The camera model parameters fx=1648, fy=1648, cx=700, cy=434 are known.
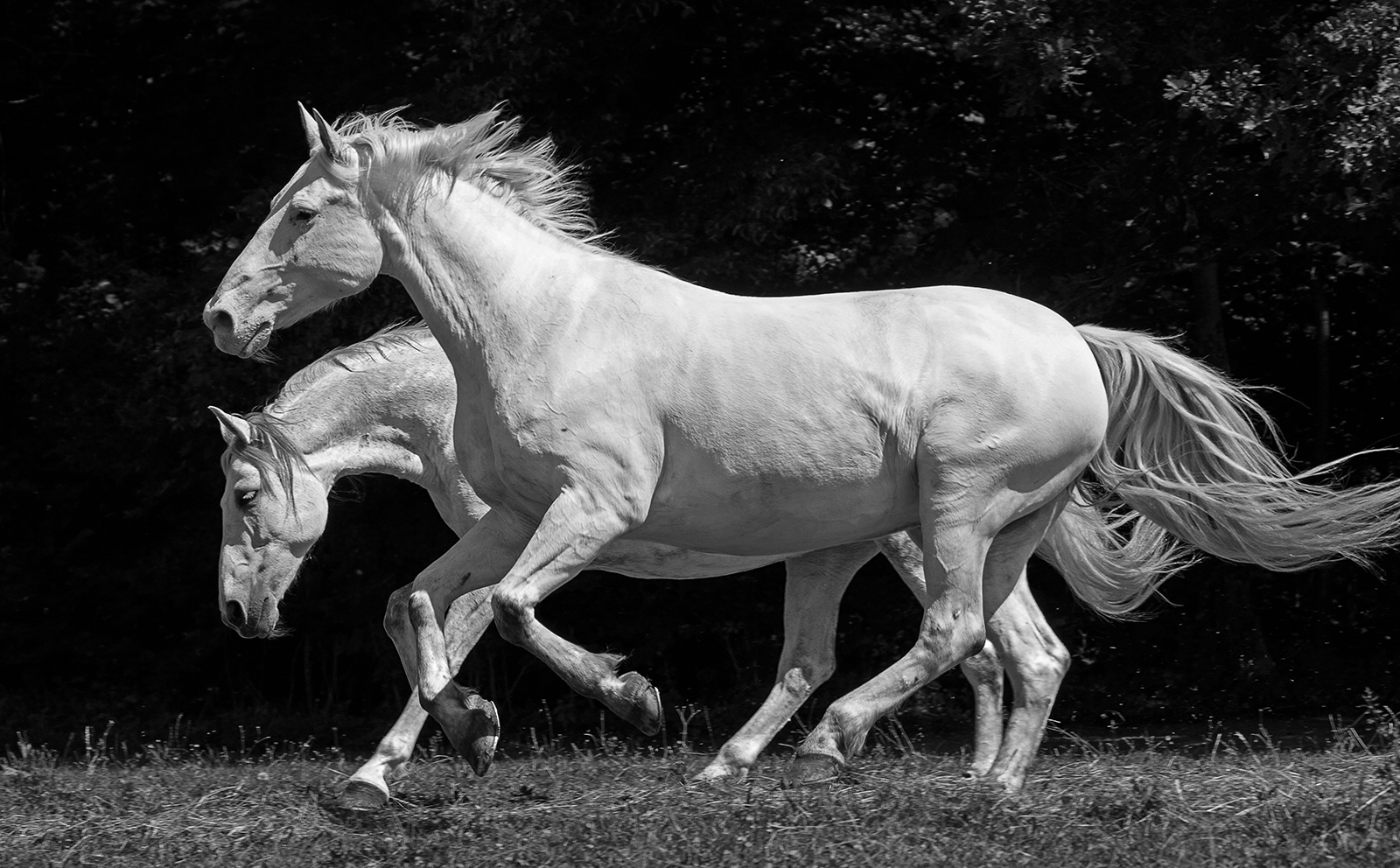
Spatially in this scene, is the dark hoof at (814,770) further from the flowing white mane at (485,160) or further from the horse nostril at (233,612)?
the horse nostril at (233,612)

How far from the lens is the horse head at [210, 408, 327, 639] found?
23.0 ft

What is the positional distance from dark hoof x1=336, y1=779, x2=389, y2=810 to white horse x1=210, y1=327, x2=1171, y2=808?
399mm

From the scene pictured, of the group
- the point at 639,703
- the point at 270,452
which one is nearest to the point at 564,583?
the point at 639,703

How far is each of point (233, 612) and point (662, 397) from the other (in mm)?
2776

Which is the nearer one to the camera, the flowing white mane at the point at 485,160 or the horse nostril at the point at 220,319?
the horse nostril at the point at 220,319

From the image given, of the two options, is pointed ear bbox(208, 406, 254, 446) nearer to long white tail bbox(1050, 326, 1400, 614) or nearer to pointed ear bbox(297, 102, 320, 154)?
pointed ear bbox(297, 102, 320, 154)

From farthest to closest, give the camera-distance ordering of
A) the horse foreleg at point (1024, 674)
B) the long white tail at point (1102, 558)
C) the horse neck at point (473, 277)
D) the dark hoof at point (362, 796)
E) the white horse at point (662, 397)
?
the long white tail at point (1102, 558)
the horse foreleg at point (1024, 674)
the dark hoof at point (362, 796)
the horse neck at point (473, 277)
the white horse at point (662, 397)

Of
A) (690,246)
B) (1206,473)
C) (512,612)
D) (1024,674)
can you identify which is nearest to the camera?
(512,612)

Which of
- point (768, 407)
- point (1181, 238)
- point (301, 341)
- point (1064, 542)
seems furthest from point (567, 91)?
point (768, 407)

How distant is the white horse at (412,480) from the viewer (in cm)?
624

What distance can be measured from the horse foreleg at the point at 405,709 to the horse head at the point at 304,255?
3.30ft

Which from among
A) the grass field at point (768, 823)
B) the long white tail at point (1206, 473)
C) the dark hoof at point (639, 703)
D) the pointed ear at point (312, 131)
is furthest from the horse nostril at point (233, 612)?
the long white tail at point (1206, 473)

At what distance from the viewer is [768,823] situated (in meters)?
4.59

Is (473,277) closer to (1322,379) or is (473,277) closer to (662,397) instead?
(662,397)
